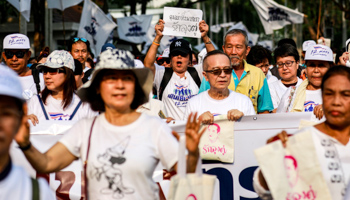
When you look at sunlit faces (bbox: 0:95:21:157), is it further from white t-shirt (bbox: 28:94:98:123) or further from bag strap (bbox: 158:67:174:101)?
bag strap (bbox: 158:67:174:101)

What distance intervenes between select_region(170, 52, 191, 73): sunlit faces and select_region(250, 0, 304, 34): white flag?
10.8 m

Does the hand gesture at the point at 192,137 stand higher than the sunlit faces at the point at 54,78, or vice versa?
the sunlit faces at the point at 54,78

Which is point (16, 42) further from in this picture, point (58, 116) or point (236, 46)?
point (236, 46)

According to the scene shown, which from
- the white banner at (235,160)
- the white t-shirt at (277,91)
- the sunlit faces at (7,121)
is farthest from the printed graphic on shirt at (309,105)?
the sunlit faces at (7,121)

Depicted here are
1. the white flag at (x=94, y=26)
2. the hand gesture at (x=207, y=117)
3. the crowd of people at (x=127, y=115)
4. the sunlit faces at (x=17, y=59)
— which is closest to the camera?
the crowd of people at (x=127, y=115)

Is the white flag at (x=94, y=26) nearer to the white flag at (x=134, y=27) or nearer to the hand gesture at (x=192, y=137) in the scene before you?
the white flag at (x=134, y=27)

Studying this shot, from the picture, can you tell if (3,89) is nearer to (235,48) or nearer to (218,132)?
(218,132)

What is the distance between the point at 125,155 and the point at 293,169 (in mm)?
1064

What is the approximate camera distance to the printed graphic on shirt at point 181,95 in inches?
278

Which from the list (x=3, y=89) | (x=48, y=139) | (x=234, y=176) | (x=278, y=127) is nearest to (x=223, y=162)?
(x=234, y=176)

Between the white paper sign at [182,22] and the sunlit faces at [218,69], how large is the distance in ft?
6.28

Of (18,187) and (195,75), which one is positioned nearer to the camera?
(18,187)

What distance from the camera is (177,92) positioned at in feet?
23.3

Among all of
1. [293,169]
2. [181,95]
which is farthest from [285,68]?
[293,169]
